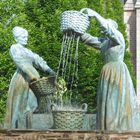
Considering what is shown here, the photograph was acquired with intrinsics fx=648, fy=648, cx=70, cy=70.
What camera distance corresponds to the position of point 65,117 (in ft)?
36.9

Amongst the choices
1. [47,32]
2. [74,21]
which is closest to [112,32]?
[74,21]

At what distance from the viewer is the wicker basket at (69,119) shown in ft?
36.8

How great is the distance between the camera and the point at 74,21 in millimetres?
11797

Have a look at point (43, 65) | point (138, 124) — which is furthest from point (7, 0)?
point (138, 124)

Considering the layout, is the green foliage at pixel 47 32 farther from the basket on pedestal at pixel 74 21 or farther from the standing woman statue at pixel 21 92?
the basket on pedestal at pixel 74 21

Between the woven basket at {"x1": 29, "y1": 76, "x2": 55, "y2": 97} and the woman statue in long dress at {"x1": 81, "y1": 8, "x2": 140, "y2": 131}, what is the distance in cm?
116

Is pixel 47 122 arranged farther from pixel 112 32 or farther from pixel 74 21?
pixel 112 32

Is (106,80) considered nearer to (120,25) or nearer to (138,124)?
(138,124)

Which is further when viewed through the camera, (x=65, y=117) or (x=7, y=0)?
(x=7, y=0)

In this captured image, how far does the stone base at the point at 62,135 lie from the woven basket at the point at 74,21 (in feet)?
7.65

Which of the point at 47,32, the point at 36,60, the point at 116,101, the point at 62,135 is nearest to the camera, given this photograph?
the point at 62,135

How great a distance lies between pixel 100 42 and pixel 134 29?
35619 mm

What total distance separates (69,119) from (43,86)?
1589 mm

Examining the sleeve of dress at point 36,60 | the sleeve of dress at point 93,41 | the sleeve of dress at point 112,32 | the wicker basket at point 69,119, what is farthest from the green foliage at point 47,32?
the wicker basket at point 69,119
